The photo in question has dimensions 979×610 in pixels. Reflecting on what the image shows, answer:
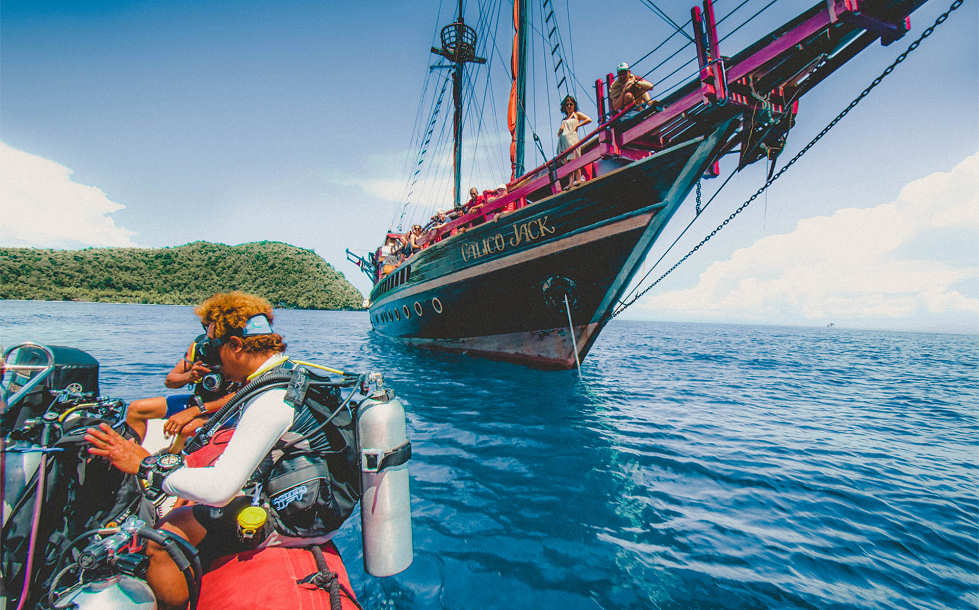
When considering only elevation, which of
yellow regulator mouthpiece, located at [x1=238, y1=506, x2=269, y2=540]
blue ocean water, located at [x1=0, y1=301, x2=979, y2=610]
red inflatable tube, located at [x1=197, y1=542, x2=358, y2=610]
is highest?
yellow regulator mouthpiece, located at [x1=238, y1=506, x2=269, y2=540]

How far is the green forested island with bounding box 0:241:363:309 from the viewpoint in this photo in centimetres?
7800

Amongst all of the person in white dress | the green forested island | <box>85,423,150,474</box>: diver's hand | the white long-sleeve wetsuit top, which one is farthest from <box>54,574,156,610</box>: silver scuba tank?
the green forested island

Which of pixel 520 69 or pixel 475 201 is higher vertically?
pixel 520 69

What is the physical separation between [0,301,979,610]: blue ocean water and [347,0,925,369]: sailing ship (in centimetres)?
274

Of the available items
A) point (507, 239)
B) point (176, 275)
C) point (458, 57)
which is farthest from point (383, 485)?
Answer: point (176, 275)

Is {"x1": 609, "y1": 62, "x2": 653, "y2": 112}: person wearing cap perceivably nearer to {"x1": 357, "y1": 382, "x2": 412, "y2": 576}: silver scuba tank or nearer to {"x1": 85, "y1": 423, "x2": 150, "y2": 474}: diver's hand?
{"x1": 357, "y1": 382, "x2": 412, "y2": 576}: silver scuba tank

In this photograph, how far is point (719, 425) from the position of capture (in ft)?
22.9

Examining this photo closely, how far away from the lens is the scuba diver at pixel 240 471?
5.83 feet

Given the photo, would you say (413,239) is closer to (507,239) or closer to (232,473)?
(507,239)

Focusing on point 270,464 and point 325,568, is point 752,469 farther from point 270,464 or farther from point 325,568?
point 270,464

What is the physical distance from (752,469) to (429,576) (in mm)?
4411

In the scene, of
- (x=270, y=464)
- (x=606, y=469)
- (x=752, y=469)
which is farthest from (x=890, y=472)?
(x=270, y=464)

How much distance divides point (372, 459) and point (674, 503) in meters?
3.39

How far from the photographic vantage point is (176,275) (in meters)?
101
